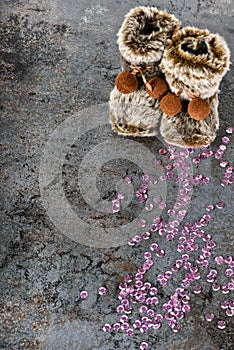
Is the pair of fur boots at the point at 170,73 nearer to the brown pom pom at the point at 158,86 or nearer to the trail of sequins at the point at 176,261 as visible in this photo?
the brown pom pom at the point at 158,86

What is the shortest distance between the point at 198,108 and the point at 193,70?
10 cm


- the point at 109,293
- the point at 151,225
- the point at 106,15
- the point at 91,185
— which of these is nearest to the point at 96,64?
the point at 106,15

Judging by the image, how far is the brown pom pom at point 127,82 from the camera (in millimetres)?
1093

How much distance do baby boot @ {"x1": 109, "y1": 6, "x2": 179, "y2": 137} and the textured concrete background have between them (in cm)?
15

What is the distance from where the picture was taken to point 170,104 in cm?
110

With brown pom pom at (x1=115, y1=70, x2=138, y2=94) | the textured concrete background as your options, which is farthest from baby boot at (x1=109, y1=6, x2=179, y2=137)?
the textured concrete background

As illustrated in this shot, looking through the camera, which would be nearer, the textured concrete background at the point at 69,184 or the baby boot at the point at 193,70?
the baby boot at the point at 193,70

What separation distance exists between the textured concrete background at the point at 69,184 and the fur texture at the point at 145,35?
308mm

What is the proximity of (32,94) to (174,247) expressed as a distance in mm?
506

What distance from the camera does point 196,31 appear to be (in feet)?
3.42

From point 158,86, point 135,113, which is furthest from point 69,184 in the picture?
point 158,86

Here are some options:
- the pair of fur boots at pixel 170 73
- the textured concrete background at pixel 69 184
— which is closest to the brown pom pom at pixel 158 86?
the pair of fur boots at pixel 170 73

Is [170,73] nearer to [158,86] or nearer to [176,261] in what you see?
→ [158,86]

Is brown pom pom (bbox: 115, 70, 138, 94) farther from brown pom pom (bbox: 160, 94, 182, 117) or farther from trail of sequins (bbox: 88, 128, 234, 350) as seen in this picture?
trail of sequins (bbox: 88, 128, 234, 350)
